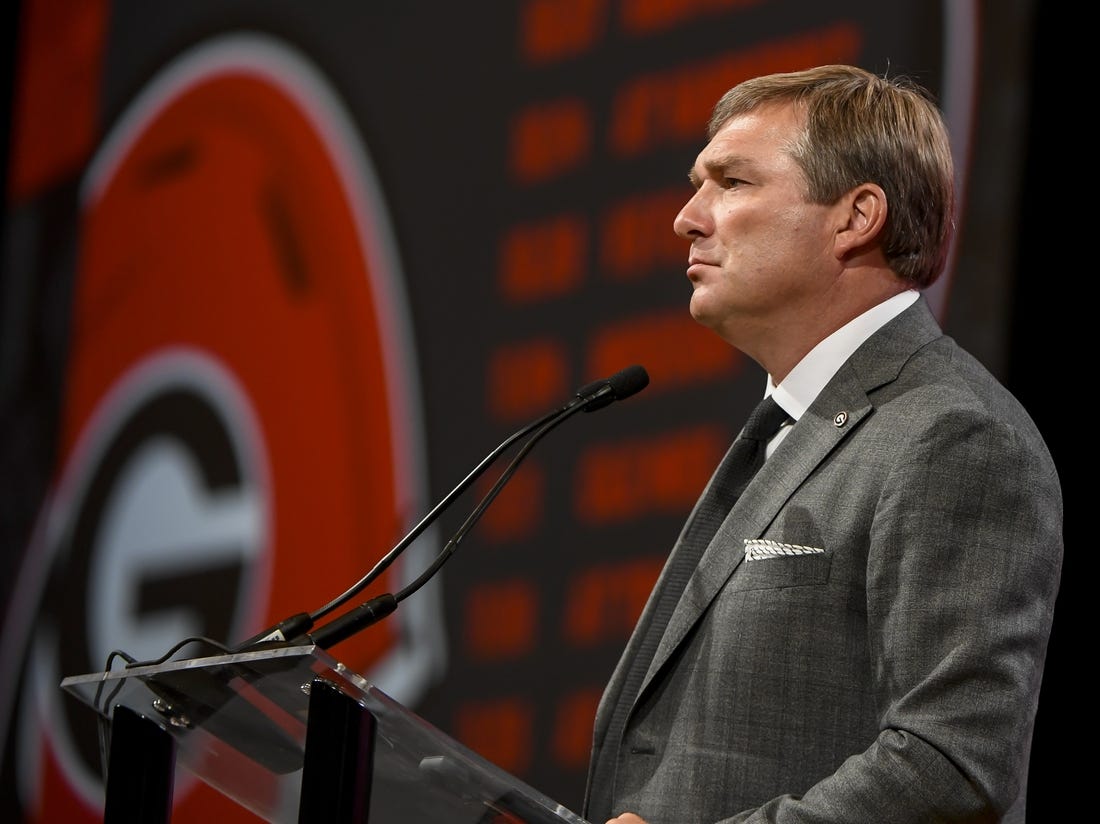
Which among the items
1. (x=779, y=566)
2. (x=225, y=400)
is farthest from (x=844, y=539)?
(x=225, y=400)

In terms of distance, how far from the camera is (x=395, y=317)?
12.3 ft

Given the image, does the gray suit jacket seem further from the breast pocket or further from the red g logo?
the red g logo

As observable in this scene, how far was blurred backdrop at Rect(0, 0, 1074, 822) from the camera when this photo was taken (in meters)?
3.01

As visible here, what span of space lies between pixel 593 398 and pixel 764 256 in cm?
29

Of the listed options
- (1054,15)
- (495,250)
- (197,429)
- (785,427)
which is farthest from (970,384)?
(197,429)

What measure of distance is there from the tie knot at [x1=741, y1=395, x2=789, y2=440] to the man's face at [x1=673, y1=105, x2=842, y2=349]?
3.0 inches

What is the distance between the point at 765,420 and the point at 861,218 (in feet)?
0.97

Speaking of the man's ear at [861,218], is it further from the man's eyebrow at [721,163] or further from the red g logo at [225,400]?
the red g logo at [225,400]

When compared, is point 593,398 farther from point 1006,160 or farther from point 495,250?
point 495,250

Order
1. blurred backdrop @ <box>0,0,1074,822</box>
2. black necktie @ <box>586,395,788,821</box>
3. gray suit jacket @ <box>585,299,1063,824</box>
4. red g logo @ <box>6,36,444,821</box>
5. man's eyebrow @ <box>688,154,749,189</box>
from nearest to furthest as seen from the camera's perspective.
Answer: gray suit jacket @ <box>585,299,1063,824</box> → black necktie @ <box>586,395,788,821</box> → man's eyebrow @ <box>688,154,749,189</box> → blurred backdrop @ <box>0,0,1074,822</box> → red g logo @ <box>6,36,444,821</box>

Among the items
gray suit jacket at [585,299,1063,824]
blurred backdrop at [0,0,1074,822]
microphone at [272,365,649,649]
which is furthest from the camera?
blurred backdrop at [0,0,1074,822]

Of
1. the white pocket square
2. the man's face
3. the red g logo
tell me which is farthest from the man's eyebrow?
the red g logo

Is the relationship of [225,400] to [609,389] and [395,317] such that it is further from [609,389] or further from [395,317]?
[609,389]

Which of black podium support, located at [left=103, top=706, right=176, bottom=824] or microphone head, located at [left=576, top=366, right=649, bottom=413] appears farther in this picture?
microphone head, located at [left=576, top=366, right=649, bottom=413]
